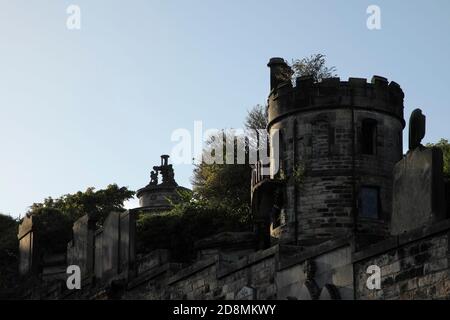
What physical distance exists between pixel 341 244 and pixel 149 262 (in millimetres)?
10386

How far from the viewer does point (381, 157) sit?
37.3 metres

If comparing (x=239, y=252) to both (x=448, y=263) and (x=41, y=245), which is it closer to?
(x=41, y=245)

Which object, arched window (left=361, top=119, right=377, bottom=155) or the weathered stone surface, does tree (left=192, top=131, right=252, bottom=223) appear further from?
the weathered stone surface

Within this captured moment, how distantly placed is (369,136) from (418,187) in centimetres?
1845

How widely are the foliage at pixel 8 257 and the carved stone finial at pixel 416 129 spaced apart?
22586 millimetres

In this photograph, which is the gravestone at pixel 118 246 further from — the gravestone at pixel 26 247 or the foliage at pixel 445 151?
the foliage at pixel 445 151

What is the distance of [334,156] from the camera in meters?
36.6

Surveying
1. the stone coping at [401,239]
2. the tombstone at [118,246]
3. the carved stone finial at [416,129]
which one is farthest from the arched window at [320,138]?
the stone coping at [401,239]

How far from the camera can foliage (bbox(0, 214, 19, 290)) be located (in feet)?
129

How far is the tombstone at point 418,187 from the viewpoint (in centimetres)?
1835

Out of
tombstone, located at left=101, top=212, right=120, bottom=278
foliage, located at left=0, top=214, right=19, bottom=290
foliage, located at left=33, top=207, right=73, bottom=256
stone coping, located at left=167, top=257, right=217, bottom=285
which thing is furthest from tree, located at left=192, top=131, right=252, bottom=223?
stone coping, located at left=167, top=257, right=217, bottom=285

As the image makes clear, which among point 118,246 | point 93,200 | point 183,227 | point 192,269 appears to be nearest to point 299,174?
point 183,227

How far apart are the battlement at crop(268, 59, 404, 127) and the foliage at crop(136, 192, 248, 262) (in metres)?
6.35
